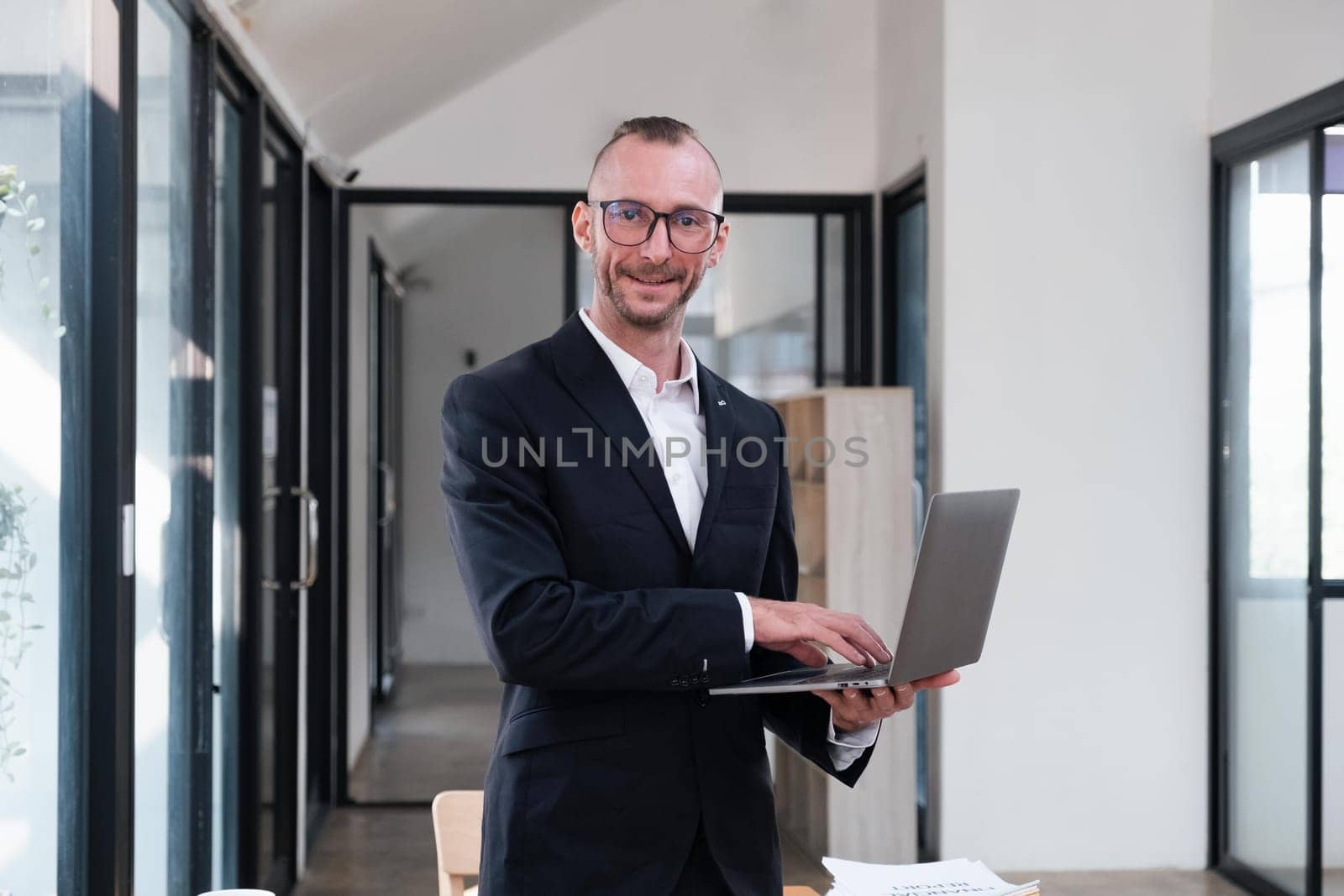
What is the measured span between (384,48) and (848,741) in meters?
3.15

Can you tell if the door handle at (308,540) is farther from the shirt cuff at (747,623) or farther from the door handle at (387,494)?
the shirt cuff at (747,623)

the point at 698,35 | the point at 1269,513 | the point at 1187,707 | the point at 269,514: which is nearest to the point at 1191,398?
the point at 1269,513

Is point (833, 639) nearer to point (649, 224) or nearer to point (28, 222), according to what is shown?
point (649, 224)

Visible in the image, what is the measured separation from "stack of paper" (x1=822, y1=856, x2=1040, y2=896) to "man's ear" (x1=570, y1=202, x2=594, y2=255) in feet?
2.65

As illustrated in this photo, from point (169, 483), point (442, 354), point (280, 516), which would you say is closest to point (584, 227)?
point (169, 483)

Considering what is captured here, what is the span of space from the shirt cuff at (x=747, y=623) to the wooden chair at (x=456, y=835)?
3.45 ft

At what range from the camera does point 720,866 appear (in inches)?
58.4

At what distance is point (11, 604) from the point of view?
2014 millimetres

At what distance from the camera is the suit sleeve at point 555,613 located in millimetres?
1354

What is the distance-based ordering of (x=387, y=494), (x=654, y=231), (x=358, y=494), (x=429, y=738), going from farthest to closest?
(x=387, y=494), (x=429, y=738), (x=358, y=494), (x=654, y=231)

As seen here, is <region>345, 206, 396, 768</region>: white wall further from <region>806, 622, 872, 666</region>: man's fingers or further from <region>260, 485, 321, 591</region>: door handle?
<region>806, 622, 872, 666</region>: man's fingers

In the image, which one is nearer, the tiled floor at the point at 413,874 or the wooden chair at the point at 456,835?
the wooden chair at the point at 456,835

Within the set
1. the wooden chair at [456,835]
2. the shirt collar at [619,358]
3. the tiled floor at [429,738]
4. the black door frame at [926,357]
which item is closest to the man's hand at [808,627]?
the shirt collar at [619,358]

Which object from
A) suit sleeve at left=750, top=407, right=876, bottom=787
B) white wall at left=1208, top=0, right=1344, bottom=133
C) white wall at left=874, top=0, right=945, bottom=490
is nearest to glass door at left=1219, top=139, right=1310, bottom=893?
white wall at left=1208, top=0, right=1344, bottom=133
